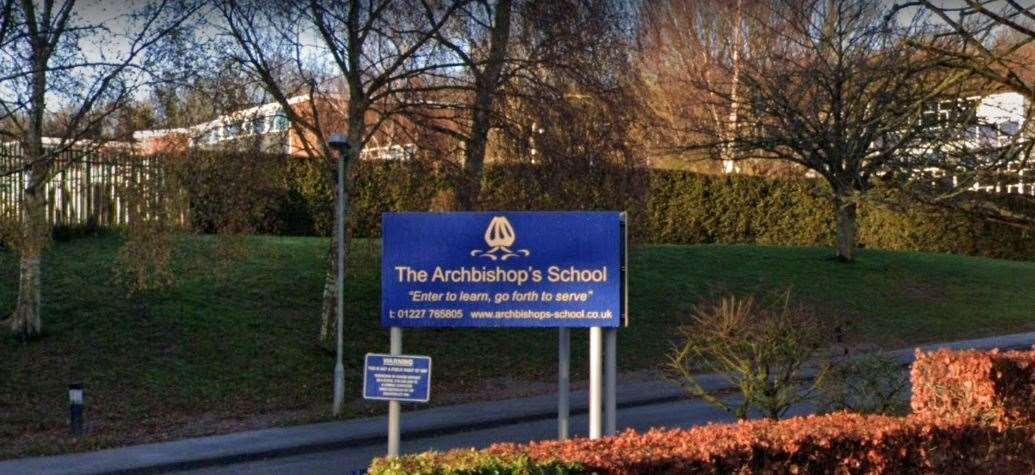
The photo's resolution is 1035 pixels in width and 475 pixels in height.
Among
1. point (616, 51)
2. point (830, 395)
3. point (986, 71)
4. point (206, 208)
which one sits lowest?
point (830, 395)

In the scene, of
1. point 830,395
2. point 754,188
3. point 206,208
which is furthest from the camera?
point 754,188

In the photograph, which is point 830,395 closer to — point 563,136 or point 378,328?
point 563,136

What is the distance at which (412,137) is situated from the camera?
2230cm

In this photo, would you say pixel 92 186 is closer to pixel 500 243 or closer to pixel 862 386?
pixel 500 243

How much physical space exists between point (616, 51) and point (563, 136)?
1.82 metres

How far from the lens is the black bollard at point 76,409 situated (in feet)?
56.0

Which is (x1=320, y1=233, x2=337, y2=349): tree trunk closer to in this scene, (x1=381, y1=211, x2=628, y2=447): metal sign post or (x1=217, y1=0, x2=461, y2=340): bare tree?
(x1=217, y1=0, x2=461, y2=340): bare tree

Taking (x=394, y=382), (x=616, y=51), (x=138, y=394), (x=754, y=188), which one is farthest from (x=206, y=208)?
(x=754, y=188)

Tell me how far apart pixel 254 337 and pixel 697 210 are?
23167mm

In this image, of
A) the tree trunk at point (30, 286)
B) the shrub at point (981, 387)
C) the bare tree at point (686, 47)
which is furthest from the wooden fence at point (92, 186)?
the bare tree at point (686, 47)

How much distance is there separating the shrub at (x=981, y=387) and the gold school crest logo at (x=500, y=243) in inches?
151

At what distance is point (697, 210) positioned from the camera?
42.8 m

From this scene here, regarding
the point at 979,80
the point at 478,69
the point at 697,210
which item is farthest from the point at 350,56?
the point at 697,210

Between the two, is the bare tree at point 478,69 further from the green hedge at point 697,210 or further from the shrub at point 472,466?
the shrub at point 472,466
